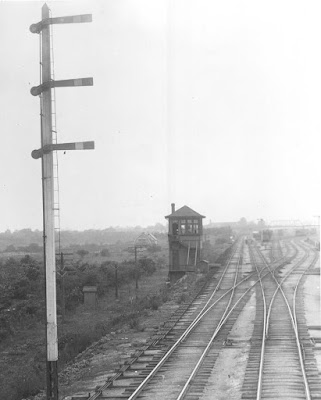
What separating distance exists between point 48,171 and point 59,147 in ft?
1.48

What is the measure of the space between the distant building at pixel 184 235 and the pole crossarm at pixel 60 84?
28.7m

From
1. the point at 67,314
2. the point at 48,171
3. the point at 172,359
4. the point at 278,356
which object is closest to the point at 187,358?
the point at 172,359

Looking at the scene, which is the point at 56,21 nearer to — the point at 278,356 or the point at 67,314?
the point at 278,356

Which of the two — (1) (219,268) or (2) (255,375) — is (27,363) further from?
(1) (219,268)

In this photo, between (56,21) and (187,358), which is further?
(187,358)

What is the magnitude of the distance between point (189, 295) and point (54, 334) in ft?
60.1

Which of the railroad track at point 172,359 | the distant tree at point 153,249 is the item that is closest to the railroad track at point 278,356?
the railroad track at point 172,359

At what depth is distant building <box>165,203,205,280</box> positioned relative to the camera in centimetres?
3756

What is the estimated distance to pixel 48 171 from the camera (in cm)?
925

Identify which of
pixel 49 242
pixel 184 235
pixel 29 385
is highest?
pixel 49 242

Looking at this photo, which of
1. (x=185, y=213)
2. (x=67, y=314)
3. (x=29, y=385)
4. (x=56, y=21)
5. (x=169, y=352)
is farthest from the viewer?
(x=185, y=213)

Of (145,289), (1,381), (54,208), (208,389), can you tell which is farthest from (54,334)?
(145,289)

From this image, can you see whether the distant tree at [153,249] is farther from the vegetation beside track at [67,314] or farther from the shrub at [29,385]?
the shrub at [29,385]

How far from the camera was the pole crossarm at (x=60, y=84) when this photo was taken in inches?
355
